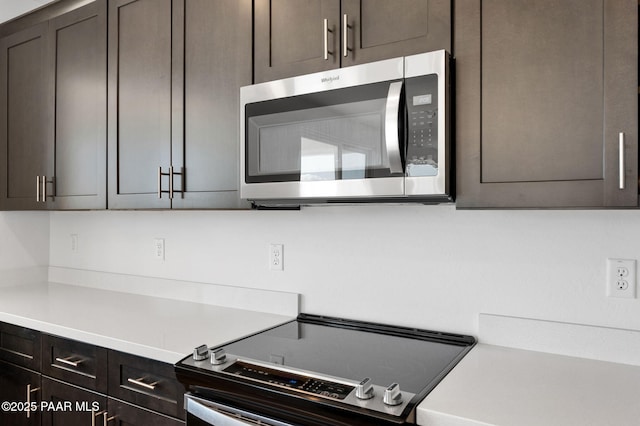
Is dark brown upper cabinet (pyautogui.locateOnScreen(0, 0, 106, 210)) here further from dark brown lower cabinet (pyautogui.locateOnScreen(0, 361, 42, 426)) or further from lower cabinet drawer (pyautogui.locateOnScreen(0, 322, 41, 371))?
dark brown lower cabinet (pyautogui.locateOnScreen(0, 361, 42, 426))

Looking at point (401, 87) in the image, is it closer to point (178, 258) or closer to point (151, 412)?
point (151, 412)

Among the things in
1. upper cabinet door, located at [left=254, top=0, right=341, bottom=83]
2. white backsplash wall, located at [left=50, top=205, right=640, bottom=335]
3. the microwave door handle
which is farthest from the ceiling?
the microwave door handle

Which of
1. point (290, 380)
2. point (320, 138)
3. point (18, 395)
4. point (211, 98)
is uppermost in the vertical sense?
point (211, 98)

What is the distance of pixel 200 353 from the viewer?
1398mm

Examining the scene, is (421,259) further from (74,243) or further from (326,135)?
(74,243)

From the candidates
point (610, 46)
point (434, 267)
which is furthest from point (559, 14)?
point (434, 267)

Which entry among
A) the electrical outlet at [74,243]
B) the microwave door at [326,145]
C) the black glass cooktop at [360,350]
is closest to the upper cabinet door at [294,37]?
the microwave door at [326,145]

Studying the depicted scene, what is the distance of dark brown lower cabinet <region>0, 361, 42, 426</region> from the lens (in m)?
1.95

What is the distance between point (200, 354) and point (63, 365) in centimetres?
81

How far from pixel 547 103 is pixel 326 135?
25.2 inches

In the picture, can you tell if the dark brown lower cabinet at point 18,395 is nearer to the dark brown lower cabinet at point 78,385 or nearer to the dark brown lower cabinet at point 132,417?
the dark brown lower cabinet at point 78,385

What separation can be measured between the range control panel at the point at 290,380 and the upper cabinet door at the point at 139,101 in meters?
0.85

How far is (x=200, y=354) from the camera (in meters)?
1.40

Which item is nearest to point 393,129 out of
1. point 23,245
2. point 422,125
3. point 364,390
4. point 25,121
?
point 422,125
